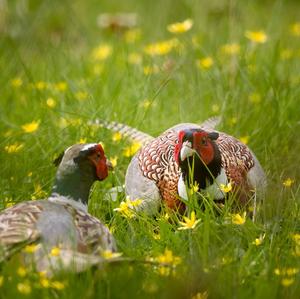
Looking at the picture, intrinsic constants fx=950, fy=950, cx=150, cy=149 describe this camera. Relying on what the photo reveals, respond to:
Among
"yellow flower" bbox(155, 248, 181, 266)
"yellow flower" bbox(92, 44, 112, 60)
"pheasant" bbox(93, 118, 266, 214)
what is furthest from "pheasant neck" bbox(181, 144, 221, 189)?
"yellow flower" bbox(92, 44, 112, 60)

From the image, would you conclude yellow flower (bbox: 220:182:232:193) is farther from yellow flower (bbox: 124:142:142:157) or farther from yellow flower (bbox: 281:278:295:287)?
yellow flower (bbox: 124:142:142:157)

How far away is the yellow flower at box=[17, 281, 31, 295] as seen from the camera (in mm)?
3004

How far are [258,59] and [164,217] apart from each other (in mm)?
2066

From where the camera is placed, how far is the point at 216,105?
5.15 meters

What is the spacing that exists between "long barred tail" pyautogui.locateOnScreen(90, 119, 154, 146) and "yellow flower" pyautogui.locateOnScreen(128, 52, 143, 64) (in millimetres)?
1247

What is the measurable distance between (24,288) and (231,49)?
2.81 metres

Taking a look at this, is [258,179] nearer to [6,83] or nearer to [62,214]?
[62,214]

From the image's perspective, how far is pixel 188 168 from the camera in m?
3.99

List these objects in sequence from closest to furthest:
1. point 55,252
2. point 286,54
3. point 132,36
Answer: point 55,252, point 286,54, point 132,36

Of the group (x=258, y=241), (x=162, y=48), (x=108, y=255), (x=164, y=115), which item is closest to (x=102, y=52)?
(x=162, y=48)

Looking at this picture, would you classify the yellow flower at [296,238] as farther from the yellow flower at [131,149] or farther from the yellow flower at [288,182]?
the yellow flower at [131,149]

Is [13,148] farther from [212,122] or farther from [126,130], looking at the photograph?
[212,122]

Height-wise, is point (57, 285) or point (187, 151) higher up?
point (187, 151)

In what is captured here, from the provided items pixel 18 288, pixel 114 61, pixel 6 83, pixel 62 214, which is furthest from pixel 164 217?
pixel 114 61
